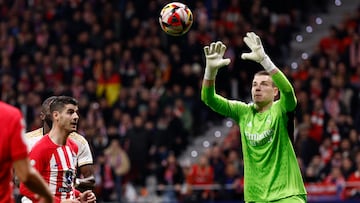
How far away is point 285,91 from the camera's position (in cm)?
907

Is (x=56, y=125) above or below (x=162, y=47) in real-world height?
below

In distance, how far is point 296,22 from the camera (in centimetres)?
2298

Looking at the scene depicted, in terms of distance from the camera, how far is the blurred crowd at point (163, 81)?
18.0 m

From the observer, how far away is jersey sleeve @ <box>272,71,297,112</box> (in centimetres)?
899

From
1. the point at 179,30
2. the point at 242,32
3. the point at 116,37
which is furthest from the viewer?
the point at 116,37

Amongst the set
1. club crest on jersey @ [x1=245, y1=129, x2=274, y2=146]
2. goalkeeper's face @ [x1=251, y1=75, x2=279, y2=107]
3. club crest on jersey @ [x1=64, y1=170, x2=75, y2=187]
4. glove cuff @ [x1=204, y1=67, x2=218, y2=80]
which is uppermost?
glove cuff @ [x1=204, y1=67, x2=218, y2=80]

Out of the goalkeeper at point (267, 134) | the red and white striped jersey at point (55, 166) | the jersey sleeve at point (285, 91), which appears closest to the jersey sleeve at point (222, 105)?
the goalkeeper at point (267, 134)

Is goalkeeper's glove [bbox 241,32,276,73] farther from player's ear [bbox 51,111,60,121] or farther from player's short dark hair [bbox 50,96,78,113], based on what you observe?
player's ear [bbox 51,111,60,121]

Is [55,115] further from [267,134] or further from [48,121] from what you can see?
[267,134]

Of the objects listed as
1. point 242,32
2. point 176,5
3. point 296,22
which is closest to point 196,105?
point 242,32

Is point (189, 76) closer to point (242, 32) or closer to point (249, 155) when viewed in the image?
point (242, 32)

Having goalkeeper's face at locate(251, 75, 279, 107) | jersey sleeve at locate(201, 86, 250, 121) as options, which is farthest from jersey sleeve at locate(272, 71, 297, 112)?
Result: jersey sleeve at locate(201, 86, 250, 121)

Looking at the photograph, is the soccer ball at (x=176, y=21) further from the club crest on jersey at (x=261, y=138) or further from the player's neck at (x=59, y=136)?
A: the player's neck at (x=59, y=136)

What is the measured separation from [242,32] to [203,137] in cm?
262
